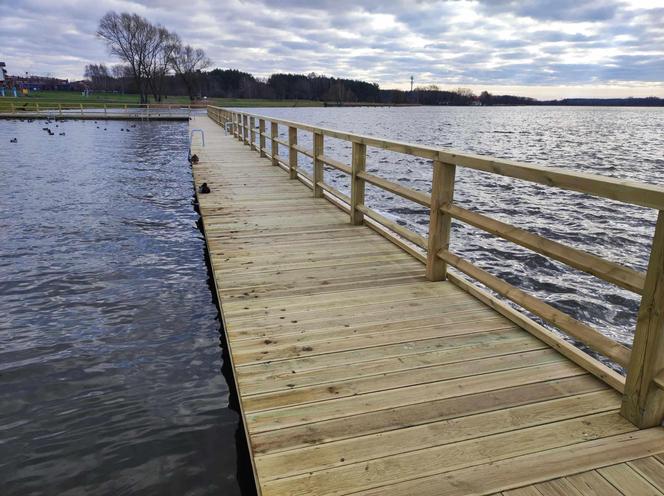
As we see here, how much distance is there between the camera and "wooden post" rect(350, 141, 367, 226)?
594 centimetres

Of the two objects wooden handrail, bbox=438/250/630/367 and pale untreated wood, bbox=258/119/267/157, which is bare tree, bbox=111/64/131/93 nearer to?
pale untreated wood, bbox=258/119/267/157

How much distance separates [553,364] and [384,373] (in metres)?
0.97

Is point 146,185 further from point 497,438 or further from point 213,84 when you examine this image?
point 213,84

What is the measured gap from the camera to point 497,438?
226 centimetres

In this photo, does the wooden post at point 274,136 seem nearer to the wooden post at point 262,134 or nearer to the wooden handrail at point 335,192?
the wooden post at point 262,134

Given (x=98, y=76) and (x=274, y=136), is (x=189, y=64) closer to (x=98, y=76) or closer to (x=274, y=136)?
(x=98, y=76)

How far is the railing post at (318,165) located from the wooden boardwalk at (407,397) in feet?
11.6

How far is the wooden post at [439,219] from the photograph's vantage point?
13.0ft

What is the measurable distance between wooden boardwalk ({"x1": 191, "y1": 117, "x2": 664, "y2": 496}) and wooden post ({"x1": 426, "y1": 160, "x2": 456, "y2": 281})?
143mm

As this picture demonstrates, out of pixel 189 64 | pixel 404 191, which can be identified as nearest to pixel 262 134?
pixel 404 191

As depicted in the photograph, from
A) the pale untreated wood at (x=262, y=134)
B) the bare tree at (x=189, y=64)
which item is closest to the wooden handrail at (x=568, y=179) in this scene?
the pale untreated wood at (x=262, y=134)

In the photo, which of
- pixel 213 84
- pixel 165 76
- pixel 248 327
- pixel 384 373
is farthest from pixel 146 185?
pixel 213 84

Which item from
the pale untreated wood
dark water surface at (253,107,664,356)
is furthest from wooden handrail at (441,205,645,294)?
the pale untreated wood

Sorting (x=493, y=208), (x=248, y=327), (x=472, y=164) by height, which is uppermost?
(x=472, y=164)
